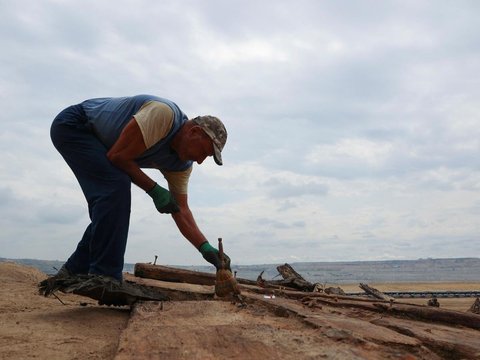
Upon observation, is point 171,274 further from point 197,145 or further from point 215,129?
point 215,129

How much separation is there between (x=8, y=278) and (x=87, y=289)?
372cm

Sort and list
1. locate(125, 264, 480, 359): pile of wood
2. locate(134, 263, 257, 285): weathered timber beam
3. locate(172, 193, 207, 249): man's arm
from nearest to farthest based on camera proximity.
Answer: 1. locate(125, 264, 480, 359): pile of wood
2. locate(172, 193, 207, 249): man's arm
3. locate(134, 263, 257, 285): weathered timber beam

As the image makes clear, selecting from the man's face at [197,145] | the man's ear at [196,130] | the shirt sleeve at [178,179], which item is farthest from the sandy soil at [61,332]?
the man's ear at [196,130]

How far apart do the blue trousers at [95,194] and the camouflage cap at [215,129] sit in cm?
58

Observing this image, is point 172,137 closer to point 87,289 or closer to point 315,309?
point 87,289

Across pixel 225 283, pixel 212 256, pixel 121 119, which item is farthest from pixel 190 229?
pixel 121 119

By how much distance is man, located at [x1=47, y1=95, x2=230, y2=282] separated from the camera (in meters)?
2.86

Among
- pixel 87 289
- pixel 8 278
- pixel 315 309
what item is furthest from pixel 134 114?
pixel 8 278

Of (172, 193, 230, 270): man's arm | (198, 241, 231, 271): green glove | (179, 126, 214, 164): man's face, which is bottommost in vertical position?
(198, 241, 231, 271): green glove

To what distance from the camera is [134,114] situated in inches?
117

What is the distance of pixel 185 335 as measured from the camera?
6.22 feet

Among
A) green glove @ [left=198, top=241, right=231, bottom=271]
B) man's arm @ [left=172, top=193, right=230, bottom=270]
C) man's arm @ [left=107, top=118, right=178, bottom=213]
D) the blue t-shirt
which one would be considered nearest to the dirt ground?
green glove @ [left=198, top=241, right=231, bottom=271]

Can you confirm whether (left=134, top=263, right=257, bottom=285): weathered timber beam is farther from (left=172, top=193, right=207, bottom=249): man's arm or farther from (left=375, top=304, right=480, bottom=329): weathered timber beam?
(left=375, top=304, right=480, bottom=329): weathered timber beam

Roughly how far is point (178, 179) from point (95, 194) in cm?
79
